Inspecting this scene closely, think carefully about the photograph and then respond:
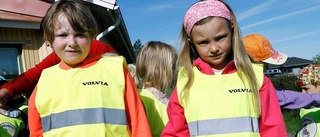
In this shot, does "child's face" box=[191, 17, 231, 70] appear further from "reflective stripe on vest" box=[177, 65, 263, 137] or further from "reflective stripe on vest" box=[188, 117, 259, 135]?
"reflective stripe on vest" box=[188, 117, 259, 135]

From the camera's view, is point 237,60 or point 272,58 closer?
point 237,60

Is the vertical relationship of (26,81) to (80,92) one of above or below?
above

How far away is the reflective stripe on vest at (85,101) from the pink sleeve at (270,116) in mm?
790

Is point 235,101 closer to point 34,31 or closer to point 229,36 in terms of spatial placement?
point 229,36

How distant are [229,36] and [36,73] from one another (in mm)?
1445

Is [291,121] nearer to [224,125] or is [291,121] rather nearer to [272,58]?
[272,58]

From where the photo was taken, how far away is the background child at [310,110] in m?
3.13

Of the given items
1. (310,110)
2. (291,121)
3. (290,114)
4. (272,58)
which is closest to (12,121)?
(272,58)

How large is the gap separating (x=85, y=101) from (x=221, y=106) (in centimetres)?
79

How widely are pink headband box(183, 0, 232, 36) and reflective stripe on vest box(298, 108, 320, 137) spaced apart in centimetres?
131

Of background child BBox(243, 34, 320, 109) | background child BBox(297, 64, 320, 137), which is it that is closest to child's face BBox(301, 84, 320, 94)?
background child BBox(297, 64, 320, 137)

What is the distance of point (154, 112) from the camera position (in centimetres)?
312

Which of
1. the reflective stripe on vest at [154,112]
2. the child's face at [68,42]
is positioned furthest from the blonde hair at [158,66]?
the child's face at [68,42]

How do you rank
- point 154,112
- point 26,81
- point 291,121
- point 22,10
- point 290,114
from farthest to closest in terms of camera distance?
A: point 290,114
point 291,121
point 22,10
point 154,112
point 26,81
